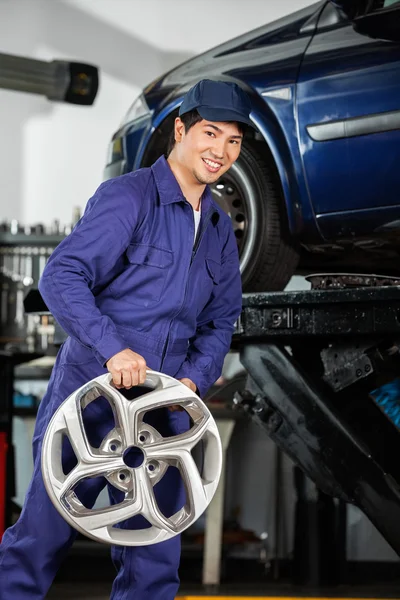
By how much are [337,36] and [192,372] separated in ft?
4.19

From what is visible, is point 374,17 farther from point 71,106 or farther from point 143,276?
point 71,106

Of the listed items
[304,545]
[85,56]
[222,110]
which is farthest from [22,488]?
[222,110]

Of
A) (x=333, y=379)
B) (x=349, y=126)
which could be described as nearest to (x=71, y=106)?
(x=349, y=126)

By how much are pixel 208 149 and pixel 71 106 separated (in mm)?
4453

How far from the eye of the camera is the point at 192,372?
217cm

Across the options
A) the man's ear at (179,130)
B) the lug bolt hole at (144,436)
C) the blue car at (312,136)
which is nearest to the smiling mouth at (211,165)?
the man's ear at (179,130)

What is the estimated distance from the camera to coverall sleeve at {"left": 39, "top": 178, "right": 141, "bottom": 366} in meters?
1.95

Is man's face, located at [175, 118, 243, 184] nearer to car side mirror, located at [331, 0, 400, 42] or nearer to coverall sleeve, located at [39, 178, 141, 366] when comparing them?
coverall sleeve, located at [39, 178, 141, 366]

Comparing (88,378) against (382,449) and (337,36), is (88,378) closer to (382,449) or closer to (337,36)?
(382,449)

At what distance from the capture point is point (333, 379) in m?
2.81

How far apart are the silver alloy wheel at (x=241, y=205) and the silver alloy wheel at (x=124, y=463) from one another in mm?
1023

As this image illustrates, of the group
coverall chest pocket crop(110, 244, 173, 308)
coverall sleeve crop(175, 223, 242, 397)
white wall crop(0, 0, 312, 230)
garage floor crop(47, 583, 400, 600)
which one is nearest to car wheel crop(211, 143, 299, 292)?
coverall sleeve crop(175, 223, 242, 397)

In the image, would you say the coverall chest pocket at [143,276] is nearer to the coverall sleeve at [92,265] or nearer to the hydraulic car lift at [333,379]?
the coverall sleeve at [92,265]

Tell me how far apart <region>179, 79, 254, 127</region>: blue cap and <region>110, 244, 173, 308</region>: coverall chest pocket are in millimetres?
323
